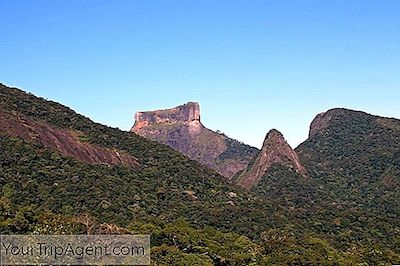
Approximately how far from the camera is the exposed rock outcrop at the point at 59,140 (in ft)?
267

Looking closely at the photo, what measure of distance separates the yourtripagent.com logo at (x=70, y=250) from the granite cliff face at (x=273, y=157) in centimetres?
11886

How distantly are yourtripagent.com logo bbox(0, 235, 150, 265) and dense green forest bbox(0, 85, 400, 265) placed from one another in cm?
218

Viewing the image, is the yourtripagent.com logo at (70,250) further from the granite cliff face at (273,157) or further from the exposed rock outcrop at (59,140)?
the granite cliff face at (273,157)

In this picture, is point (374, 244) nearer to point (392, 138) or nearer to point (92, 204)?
point (92, 204)

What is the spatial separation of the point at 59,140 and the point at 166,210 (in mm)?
19605

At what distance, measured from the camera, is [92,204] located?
71438 mm

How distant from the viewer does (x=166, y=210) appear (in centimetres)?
8188

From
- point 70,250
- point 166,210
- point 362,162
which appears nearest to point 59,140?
point 166,210


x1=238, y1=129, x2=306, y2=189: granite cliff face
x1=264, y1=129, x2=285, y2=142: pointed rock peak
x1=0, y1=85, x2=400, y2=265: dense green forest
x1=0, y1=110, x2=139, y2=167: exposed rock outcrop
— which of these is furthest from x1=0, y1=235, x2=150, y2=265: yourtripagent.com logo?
x1=264, y1=129, x2=285, y2=142: pointed rock peak

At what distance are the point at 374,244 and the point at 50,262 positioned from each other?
187 ft

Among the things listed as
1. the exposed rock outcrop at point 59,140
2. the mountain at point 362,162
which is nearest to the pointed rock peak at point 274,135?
the mountain at point 362,162

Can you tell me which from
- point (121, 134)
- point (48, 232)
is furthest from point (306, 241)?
point (121, 134)

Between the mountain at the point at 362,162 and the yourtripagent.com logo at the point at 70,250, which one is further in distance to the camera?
the mountain at the point at 362,162

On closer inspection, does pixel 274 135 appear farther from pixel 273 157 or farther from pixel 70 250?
pixel 70 250
